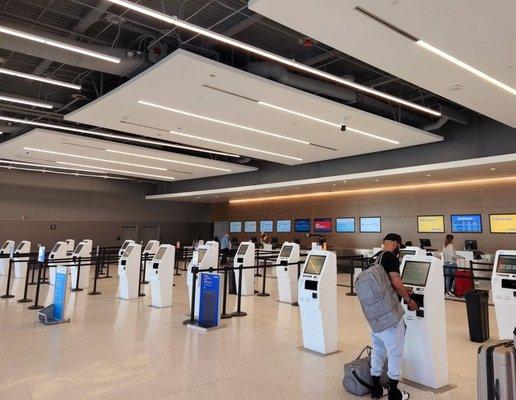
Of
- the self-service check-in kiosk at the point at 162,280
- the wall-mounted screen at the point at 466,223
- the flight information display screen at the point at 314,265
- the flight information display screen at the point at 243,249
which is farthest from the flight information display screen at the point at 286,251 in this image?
the wall-mounted screen at the point at 466,223

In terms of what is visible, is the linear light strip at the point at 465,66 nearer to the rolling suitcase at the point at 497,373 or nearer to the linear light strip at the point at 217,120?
the rolling suitcase at the point at 497,373

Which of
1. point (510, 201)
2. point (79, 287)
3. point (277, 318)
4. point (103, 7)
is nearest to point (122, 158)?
point (79, 287)

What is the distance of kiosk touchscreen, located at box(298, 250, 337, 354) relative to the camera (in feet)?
15.1

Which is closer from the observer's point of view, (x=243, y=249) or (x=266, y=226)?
(x=243, y=249)

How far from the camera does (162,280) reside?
7582 mm

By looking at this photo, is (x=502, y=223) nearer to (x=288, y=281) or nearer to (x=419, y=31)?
(x=288, y=281)

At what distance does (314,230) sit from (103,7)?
13.0 meters

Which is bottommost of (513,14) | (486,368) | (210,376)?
(210,376)

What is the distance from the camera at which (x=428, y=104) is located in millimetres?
8945

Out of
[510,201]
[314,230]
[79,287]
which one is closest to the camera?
[79,287]

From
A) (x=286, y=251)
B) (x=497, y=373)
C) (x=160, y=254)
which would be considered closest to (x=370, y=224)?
(x=286, y=251)

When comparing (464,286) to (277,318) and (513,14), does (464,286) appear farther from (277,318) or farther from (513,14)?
(513,14)

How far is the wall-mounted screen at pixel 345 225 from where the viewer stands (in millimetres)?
15406

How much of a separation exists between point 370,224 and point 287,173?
3.90 meters
